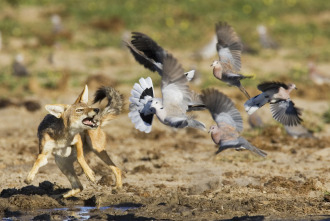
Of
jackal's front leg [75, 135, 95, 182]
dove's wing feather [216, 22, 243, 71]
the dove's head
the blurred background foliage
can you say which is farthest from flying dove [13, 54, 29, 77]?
the dove's head

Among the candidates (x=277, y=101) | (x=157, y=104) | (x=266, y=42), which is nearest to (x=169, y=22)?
(x=266, y=42)

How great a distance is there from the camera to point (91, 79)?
15.8 m

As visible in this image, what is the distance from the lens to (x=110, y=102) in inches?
352

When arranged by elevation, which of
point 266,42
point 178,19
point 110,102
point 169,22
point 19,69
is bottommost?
point 110,102

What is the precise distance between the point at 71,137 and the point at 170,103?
1481mm

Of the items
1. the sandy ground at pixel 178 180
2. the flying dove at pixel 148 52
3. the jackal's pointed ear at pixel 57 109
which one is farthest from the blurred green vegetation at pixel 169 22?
the flying dove at pixel 148 52

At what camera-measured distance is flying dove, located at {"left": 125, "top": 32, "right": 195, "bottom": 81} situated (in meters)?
7.97

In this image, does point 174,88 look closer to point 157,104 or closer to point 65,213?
point 157,104

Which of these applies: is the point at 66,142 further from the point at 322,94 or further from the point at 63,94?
the point at 322,94

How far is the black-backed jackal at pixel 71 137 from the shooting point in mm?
8172

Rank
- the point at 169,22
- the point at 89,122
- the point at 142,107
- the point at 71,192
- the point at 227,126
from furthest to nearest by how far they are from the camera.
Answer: the point at 169,22, the point at 71,192, the point at 89,122, the point at 142,107, the point at 227,126

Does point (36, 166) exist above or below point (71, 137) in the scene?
below

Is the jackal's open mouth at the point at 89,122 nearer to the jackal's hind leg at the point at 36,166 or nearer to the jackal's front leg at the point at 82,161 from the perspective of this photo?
the jackal's front leg at the point at 82,161

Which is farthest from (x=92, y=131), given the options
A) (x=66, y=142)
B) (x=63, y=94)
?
(x=63, y=94)
